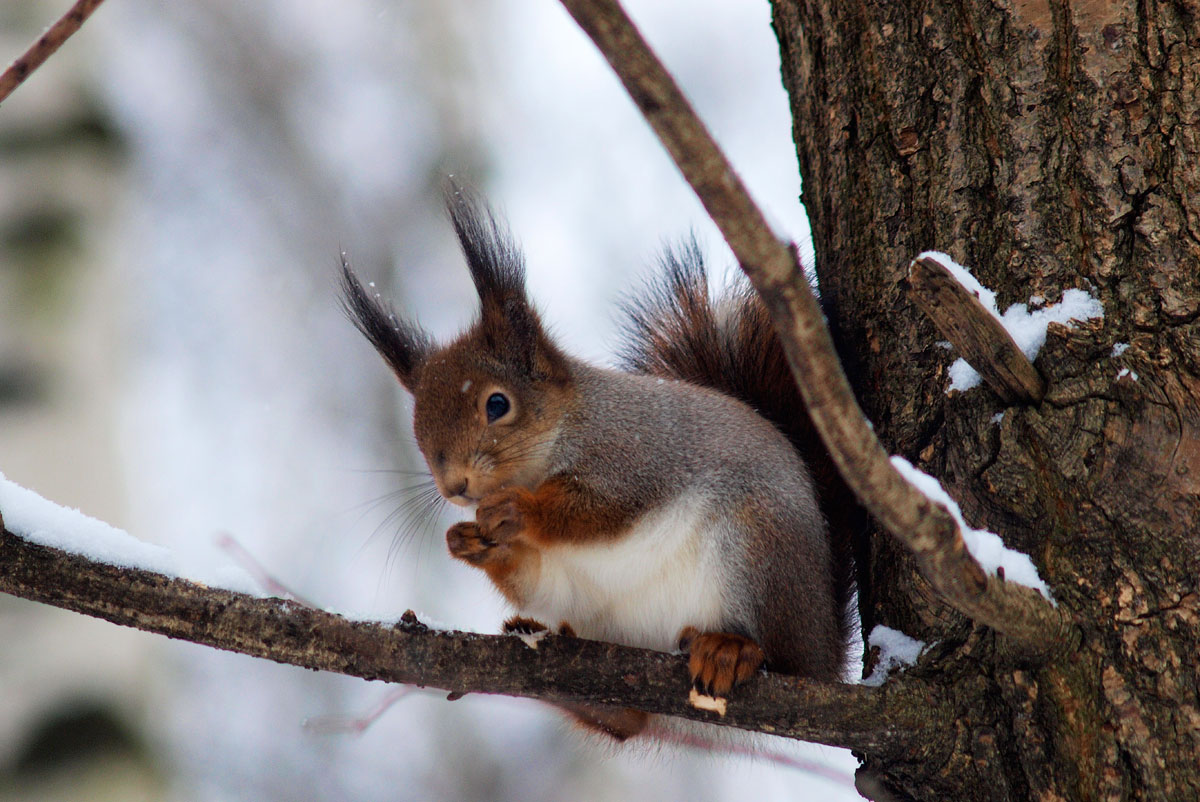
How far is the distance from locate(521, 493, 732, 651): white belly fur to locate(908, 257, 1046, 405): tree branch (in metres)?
0.42

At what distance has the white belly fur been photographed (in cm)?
137

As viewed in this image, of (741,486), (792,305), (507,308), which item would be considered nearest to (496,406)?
(507,308)

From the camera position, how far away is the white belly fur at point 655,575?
53.9 inches

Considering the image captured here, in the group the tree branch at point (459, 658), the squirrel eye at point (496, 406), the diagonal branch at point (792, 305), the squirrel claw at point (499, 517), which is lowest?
the tree branch at point (459, 658)

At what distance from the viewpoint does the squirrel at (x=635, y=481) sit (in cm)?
137

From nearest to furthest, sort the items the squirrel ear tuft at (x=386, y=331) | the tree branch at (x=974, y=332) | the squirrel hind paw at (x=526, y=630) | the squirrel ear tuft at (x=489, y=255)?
the tree branch at (x=974, y=332) → the squirrel hind paw at (x=526, y=630) → the squirrel ear tuft at (x=489, y=255) → the squirrel ear tuft at (x=386, y=331)

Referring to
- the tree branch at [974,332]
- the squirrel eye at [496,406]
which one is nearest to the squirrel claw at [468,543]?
the squirrel eye at [496,406]

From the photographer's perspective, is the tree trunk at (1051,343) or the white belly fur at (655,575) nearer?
the tree trunk at (1051,343)

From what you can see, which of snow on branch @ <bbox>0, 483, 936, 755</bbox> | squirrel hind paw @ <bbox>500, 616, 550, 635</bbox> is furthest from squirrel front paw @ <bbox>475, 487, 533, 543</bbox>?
snow on branch @ <bbox>0, 483, 936, 755</bbox>

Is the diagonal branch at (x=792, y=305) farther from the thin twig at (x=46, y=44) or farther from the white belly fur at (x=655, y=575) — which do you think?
the white belly fur at (x=655, y=575)

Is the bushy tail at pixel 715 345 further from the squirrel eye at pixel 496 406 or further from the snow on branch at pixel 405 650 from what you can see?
the snow on branch at pixel 405 650

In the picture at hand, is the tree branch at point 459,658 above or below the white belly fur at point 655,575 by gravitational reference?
below

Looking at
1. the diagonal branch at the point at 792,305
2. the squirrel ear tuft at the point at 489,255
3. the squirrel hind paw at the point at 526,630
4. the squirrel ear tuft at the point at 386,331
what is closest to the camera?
the diagonal branch at the point at 792,305

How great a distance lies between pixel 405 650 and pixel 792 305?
59cm
